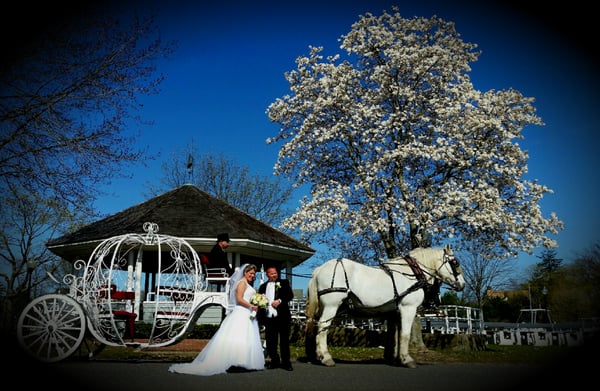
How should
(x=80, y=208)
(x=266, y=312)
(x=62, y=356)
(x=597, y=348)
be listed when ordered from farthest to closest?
(x=80, y=208)
(x=597, y=348)
(x=266, y=312)
(x=62, y=356)

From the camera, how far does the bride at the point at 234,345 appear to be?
8.05m

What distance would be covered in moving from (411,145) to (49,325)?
12785mm

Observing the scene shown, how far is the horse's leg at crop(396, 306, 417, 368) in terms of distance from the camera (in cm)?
935

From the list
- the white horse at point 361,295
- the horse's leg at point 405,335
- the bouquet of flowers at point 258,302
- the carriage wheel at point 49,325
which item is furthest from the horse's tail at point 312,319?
the carriage wheel at point 49,325

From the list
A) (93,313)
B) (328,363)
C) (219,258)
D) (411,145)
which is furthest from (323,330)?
(411,145)

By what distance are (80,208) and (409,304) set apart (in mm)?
7613

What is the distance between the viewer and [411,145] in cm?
1725

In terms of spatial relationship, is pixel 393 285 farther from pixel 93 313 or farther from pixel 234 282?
pixel 93 313

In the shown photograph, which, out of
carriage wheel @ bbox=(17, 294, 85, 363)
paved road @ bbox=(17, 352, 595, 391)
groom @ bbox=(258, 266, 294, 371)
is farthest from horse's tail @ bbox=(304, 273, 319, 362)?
carriage wheel @ bbox=(17, 294, 85, 363)

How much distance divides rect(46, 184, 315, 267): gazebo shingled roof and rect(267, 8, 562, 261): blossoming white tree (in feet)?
6.85

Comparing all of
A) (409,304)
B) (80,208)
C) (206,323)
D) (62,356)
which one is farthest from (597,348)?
(206,323)

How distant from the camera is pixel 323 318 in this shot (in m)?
9.58

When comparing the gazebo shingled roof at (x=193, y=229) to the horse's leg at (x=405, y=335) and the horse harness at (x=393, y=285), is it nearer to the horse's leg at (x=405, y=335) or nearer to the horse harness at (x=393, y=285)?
the horse harness at (x=393, y=285)

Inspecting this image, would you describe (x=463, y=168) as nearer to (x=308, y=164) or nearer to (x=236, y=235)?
(x=308, y=164)
